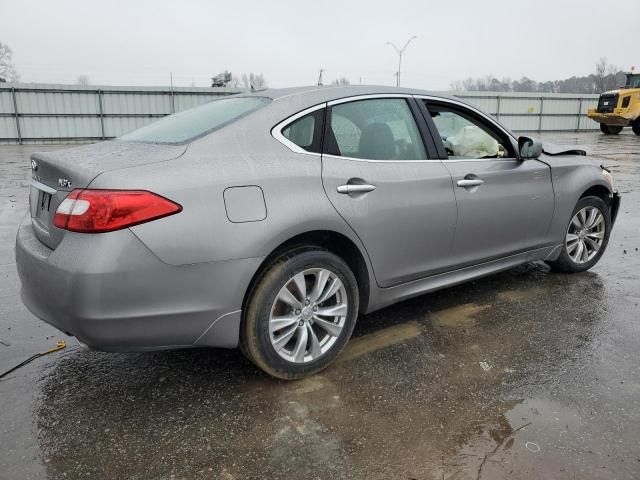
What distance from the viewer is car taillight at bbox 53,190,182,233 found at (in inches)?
87.1

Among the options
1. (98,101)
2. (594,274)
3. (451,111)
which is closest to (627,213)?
(594,274)

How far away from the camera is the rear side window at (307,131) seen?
9.18 ft

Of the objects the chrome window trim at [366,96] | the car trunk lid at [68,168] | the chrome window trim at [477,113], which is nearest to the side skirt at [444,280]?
the chrome window trim at [477,113]

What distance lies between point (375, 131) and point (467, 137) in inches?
38.5

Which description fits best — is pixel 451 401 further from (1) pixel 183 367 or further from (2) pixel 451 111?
(2) pixel 451 111

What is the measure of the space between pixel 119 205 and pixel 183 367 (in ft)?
3.94

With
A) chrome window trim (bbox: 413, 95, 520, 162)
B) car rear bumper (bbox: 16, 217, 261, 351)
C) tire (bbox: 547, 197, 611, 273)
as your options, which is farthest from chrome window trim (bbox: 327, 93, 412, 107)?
tire (bbox: 547, 197, 611, 273)

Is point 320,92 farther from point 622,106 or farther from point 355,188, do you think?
point 622,106

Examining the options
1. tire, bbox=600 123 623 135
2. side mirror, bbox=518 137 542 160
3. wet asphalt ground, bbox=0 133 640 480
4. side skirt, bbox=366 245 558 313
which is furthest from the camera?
tire, bbox=600 123 623 135

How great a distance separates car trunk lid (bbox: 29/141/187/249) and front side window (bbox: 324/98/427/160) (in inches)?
35.4

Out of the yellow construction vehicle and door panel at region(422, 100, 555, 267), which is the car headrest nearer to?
door panel at region(422, 100, 555, 267)

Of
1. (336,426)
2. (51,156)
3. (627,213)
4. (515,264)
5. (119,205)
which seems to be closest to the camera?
(119,205)

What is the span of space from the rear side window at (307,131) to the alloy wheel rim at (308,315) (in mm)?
685

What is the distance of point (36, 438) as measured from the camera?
92.1 inches
